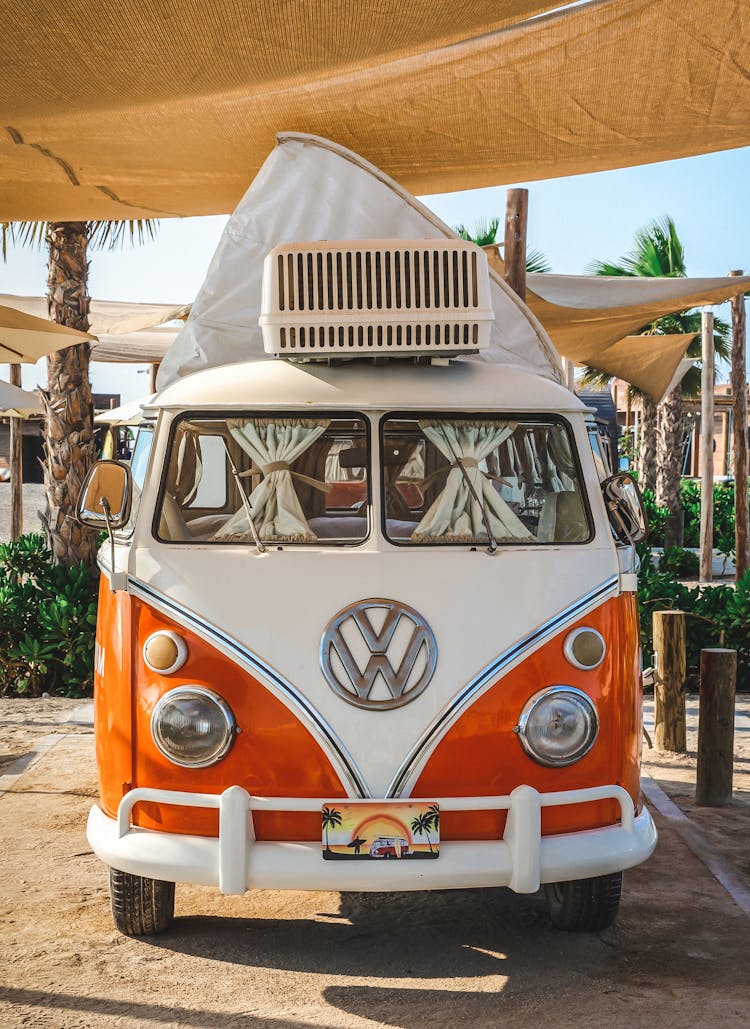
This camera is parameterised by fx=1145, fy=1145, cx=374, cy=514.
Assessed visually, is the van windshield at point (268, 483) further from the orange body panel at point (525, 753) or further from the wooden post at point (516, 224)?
the wooden post at point (516, 224)

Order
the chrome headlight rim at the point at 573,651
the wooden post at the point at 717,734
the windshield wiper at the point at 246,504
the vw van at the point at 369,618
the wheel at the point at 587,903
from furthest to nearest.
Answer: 1. the wooden post at the point at 717,734
2. the wheel at the point at 587,903
3. the windshield wiper at the point at 246,504
4. the chrome headlight rim at the point at 573,651
5. the vw van at the point at 369,618

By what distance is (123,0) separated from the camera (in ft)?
14.8

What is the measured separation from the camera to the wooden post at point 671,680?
24.0ft

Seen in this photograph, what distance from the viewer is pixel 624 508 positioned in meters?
4.40

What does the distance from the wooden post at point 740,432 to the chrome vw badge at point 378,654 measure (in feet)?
32.3

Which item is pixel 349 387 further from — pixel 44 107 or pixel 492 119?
pixel 492 119

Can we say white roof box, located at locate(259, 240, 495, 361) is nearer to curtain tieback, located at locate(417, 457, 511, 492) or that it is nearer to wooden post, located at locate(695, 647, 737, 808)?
curtain tieback, located at locate(417, 457, 511, 492)

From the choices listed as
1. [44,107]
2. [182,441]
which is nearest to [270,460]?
[182,441]

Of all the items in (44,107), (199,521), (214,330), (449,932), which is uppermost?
(44,107)

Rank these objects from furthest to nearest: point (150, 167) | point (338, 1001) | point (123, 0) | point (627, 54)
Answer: point (150, 167), point (627, 54), point (123, 0), point (338, 1001)

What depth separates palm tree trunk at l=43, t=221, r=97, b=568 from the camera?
1052 cm

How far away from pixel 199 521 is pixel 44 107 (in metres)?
2.57

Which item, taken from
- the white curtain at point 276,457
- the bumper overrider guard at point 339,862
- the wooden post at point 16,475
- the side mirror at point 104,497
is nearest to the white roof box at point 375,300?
the white curtain at point 276,457

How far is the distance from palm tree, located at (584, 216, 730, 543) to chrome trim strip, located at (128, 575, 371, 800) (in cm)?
1650
